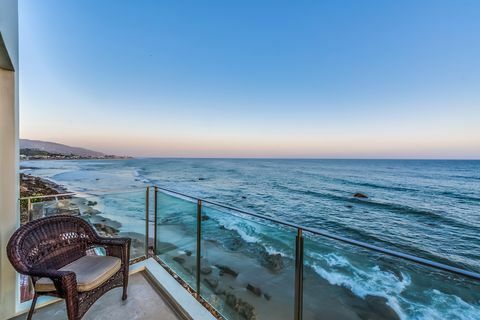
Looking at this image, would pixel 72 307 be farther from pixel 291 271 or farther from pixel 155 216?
pixel 291 271

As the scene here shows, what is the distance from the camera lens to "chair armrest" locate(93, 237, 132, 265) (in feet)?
5.93

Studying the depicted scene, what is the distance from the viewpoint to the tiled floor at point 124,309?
1632mm

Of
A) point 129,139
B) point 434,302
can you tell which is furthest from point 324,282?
point 129,139

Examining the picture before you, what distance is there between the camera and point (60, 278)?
129 cm

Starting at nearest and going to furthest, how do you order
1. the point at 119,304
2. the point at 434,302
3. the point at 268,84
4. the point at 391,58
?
the point at 434,302 < the point at 119,304 < the point at 391,58 < the point at 268,84

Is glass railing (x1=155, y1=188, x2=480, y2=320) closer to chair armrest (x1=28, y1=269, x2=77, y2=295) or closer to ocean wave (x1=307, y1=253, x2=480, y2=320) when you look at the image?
ocean wave (x1=307, y1=253, x2=480, y2=320)

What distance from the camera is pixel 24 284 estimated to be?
1790 mm

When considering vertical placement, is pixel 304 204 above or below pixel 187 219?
below

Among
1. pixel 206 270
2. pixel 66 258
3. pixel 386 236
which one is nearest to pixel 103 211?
pixel 66 258

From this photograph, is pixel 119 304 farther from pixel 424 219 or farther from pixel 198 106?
pixel 424 219

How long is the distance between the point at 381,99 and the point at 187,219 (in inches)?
447

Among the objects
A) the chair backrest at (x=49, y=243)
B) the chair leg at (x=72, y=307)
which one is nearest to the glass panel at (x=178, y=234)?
the chair backrest at (x=49, y=243)

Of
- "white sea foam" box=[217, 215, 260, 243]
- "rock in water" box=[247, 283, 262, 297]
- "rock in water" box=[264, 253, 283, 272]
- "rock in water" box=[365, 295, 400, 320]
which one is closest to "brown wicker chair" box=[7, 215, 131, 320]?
"white sea foam" box=[217, 215, 260, 243]

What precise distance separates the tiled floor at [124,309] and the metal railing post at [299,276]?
3.31ft
